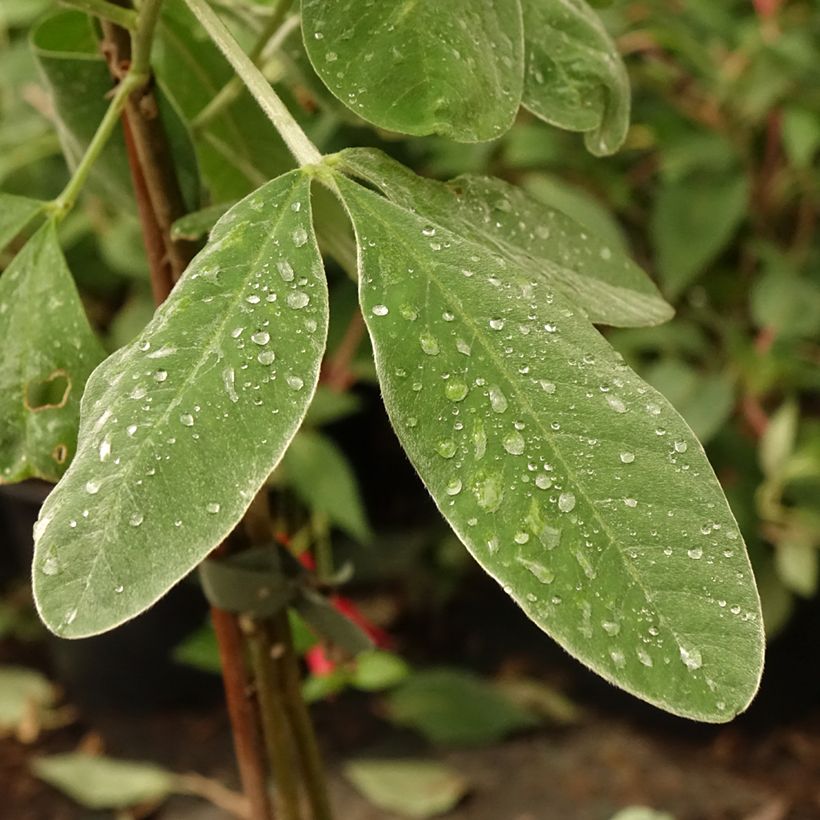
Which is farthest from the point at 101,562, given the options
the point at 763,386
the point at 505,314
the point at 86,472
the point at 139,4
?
the point at 763,386

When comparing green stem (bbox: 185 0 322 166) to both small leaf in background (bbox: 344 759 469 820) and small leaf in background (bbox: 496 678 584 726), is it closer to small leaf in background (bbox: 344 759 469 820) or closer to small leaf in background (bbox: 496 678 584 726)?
small leaf in background (bbox: 344 759 469 820)

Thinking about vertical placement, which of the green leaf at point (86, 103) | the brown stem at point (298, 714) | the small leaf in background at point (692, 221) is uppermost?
the green leaf at point (86, 103)

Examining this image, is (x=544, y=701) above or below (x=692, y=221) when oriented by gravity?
below

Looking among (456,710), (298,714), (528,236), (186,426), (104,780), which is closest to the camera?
(186,426)

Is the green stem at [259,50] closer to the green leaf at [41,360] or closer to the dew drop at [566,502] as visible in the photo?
the green leaf at [41,360]

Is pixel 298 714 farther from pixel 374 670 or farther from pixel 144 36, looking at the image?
pixel 374 670

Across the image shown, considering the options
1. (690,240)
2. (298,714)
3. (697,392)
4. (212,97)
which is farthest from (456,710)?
(212,97)

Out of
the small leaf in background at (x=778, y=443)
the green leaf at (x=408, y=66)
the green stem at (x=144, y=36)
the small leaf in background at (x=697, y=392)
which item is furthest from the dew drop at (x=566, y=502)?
the small leaf in background at (x=778, y=443)
